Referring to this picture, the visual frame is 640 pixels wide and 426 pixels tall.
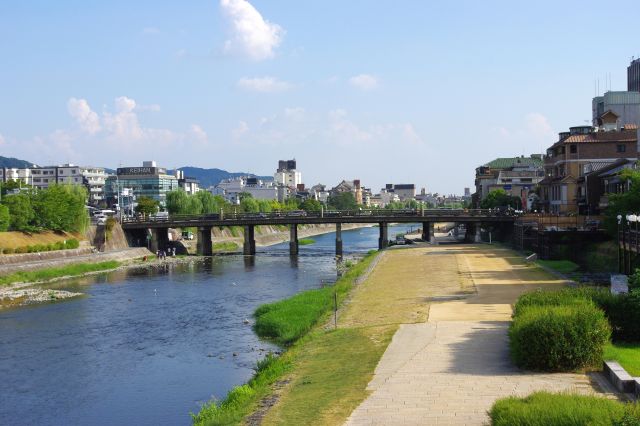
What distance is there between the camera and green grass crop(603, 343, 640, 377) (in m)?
18.6

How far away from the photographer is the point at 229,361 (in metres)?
30.0

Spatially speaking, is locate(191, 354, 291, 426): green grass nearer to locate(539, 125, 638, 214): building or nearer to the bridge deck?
locate(539, 125, 638, 214): building

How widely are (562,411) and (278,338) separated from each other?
2320 centimetres

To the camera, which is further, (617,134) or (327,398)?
(617,134)

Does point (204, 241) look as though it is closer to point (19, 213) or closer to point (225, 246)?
point (225, 246)

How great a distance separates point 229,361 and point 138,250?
60.6 metres

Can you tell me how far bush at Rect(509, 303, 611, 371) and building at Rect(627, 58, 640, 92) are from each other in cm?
16085

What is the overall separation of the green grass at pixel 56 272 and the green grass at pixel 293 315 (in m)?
26.9

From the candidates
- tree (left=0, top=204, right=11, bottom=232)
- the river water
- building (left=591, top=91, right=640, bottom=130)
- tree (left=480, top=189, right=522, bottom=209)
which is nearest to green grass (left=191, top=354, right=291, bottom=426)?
the river water

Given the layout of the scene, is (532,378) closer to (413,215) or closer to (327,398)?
(327,398)

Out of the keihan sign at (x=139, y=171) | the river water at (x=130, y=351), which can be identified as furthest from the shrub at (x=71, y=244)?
the keihan sign at (x=139, y=171)

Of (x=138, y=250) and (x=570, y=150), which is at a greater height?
(x=570, y=150)

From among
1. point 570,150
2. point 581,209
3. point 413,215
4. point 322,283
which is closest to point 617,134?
point 570,150

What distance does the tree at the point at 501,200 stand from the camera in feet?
350
